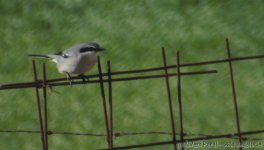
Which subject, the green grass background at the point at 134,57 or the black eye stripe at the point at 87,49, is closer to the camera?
the black eye stripe at the point at 87,49

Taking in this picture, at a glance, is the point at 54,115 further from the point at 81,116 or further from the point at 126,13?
the point at 126,13

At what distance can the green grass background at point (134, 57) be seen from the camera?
11102 mm

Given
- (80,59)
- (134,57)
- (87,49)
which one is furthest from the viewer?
(134,57)

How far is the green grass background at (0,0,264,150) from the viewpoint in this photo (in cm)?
1110

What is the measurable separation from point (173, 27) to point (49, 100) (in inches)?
115

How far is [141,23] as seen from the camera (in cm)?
1362

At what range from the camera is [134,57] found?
41.5 feet

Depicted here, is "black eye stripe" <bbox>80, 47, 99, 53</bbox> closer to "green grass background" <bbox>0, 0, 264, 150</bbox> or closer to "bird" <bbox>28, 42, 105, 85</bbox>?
"bird" <bbox>28, 42, 105, 85</bbox>

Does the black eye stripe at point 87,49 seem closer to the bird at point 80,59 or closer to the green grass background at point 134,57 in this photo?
the bird at point 80,59

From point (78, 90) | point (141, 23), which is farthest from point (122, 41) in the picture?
Result: point (78, 90)

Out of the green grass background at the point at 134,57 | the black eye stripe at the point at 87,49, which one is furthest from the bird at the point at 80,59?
the green grass background at the point at 134,57

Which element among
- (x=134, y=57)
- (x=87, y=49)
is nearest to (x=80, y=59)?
(x=87, y=49)

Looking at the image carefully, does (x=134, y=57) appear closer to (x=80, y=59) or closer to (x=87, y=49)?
(x=87, y=49)

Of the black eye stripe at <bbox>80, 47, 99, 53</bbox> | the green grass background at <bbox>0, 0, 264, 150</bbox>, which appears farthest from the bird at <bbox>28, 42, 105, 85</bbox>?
the green grass background at <bbox>0, 0, 264, 150</bbox>
